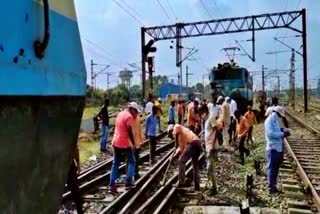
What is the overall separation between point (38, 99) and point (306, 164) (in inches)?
465

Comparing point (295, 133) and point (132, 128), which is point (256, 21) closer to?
point (295, 133)

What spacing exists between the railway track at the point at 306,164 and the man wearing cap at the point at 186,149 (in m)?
1.94

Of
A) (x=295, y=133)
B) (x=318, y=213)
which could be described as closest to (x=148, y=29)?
(x=295, y=133)

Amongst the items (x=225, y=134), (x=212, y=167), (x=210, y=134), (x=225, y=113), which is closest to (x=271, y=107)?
(x=210, y=134)

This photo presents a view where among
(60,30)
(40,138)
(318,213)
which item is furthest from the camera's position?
(318,213)

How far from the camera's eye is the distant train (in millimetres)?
26397

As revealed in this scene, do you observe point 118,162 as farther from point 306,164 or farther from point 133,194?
point 306,164

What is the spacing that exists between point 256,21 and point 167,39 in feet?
21.2

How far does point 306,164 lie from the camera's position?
12.7 m

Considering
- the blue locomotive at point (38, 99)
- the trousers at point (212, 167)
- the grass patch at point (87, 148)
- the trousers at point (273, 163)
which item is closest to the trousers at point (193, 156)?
the trousers at point (212, 167)

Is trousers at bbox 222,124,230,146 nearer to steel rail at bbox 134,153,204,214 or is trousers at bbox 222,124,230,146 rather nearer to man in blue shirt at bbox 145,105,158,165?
man in blue shirt at bbox 145,105,158,165

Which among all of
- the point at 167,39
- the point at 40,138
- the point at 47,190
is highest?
the point at 167,39

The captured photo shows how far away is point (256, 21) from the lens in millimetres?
32031

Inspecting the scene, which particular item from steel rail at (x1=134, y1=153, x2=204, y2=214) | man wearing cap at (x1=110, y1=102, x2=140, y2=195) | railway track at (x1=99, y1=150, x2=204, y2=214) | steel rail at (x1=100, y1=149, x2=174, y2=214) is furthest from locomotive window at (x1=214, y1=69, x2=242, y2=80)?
man wearing cap at (x1=110, y1=102, x2=140, y2=195)
